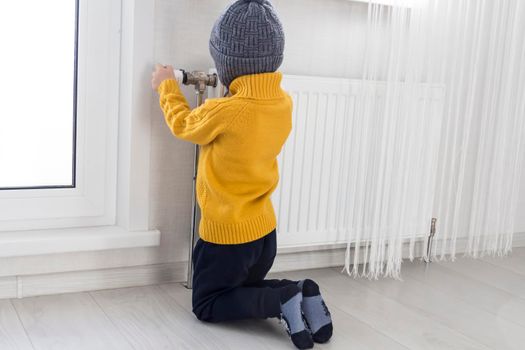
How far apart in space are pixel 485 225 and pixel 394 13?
2.88ft

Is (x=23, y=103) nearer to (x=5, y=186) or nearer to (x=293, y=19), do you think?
(x=5, y=186)

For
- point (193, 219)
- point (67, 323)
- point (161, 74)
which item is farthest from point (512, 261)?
point (67, 323)

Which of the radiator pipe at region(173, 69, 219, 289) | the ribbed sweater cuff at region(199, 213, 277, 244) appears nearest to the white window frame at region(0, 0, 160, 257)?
the radiator pipe at region(173, 69, 219, 289)

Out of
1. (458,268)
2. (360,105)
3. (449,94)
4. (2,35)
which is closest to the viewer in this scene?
(2,35)

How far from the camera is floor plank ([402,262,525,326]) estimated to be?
1.88 m

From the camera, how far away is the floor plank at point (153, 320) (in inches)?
59.6

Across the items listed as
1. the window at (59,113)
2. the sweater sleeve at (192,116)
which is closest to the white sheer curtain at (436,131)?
the sweater sleeve at (192,116)

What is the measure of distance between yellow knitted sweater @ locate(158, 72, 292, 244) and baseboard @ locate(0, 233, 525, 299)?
0.31m

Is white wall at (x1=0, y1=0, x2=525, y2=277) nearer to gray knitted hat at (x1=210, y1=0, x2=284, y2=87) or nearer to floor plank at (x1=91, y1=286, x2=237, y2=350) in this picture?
floor plank at (x1=91, y1=286, x2=237, y2=350)

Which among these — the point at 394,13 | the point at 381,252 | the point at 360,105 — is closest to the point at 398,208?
the point at 381,252

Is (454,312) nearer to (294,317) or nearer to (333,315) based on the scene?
(333,315)

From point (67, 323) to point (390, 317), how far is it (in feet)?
2.73

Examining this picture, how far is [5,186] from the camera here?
1.79 m

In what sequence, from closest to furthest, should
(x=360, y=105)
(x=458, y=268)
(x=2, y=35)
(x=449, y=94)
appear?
(x=2, y=35) → (x=360, y=105) → (x=449, y=94) → (x=458, y=268)
